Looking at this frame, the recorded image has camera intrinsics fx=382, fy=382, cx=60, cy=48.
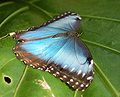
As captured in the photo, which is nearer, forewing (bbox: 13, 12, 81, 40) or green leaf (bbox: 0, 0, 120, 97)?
green leaf (bbox: 0, 0, 120, 97)

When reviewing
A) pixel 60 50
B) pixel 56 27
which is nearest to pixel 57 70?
pixel 60 50

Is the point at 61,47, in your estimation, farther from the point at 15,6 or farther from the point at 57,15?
the point at 15,6

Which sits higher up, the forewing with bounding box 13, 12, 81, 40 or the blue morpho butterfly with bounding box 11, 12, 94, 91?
the forewing with bounding box 13, 12, 81, 40

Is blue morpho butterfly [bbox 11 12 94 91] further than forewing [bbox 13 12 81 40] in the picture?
No

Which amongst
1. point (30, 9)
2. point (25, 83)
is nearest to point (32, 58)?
point (25, 83)

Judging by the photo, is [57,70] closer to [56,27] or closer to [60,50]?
[60,50]
